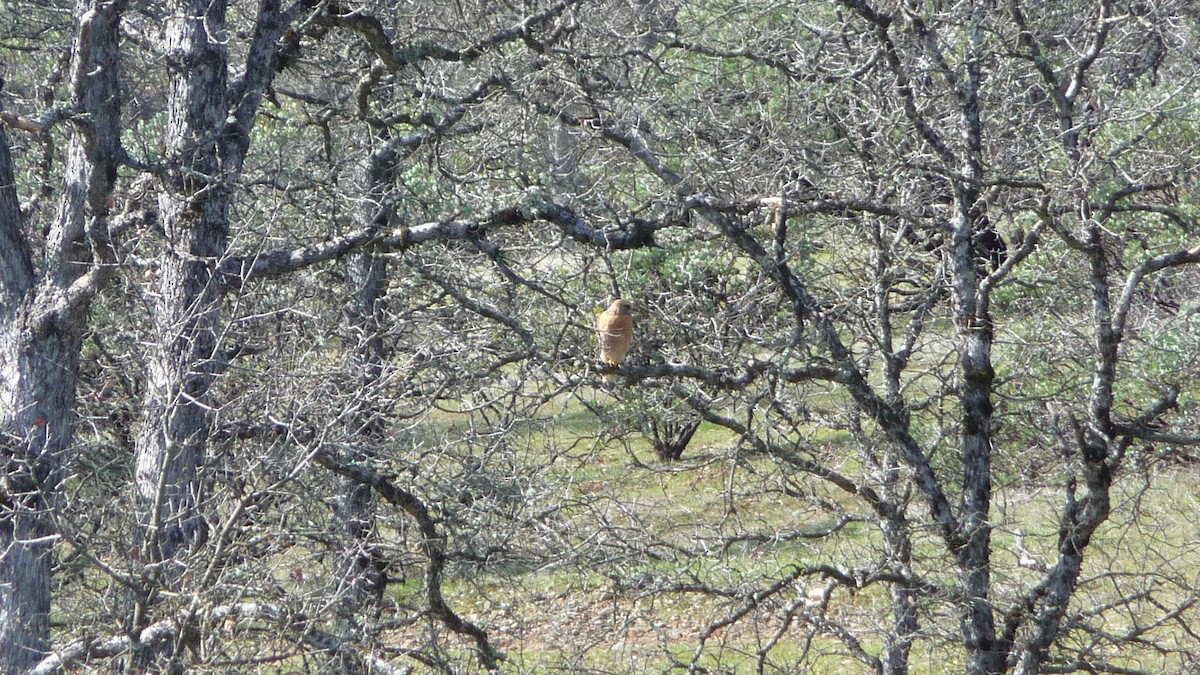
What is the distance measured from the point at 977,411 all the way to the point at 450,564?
3.08 m

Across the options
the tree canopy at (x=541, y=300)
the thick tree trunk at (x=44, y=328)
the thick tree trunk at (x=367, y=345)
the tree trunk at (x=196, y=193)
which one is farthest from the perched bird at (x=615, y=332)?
the thick tree trunk at (x=44, y=328)

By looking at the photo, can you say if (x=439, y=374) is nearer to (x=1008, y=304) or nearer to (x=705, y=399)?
(x=705, y=399)

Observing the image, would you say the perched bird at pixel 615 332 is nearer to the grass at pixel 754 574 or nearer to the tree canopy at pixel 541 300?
the tree canopy at pixel 541 300

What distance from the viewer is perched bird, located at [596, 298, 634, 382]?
635 cm

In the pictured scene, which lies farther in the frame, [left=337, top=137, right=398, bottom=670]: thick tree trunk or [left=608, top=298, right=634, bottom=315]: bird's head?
[left=608, top=298, right=634, bottom=315]: bird's head

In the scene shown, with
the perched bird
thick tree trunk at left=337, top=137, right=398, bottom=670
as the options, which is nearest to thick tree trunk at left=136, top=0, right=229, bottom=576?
thick tree trunk at left=337, top=137, right=398, bottom=670

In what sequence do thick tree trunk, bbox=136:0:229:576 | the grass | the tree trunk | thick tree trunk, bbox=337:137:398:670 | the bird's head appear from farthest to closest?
the grass, the bird's head, thick tree trunk, bbox=337:137:398:670, the tree trunk, thick tree trunk, bbox=136:0:229:576

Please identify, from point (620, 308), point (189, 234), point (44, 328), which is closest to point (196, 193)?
point (189, 234)

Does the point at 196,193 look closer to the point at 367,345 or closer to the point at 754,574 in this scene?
the point at 367,345

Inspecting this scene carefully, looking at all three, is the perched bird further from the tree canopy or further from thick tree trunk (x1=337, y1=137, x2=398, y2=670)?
thick tree trunk (x1=337, y1=137, x2=398, y2=670)

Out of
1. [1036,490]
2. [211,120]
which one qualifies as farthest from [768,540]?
[211,120]

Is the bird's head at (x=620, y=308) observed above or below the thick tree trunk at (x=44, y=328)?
above

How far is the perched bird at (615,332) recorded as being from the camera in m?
6.35

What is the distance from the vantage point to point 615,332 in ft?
21.3
